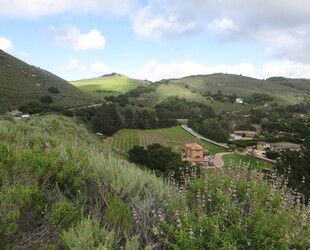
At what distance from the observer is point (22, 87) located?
4638 cm

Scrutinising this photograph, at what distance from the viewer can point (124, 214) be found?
7.55 feet

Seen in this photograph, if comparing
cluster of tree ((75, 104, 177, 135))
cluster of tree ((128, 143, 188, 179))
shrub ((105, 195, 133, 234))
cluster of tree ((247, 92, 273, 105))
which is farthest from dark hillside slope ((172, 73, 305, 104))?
shrub ((105, 195, 133, 234))

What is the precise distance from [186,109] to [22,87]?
185ft

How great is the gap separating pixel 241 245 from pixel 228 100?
104362 mm

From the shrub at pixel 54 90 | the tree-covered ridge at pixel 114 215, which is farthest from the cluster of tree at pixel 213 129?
the tree-covered ridge at pixel 114 215

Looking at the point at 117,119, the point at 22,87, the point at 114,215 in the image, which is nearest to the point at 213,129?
the point at 117,119

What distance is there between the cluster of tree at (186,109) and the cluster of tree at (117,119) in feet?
47.3

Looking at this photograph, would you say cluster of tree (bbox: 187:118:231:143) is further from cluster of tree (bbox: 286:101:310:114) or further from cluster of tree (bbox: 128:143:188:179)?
cluster of tree (bbox: 286:101:310:114)

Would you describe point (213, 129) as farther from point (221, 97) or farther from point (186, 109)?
point (221, 97)

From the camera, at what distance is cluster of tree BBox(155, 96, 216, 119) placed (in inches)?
3179

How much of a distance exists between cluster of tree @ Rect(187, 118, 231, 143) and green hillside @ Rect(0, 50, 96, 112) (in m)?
32.9

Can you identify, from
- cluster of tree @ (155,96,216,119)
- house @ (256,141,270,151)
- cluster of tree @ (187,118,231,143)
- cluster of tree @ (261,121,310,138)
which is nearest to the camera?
house @ (256,141,270,151)

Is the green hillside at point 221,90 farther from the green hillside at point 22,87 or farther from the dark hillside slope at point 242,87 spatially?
the green hillside at point 22,87

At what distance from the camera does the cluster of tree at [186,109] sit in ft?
265
